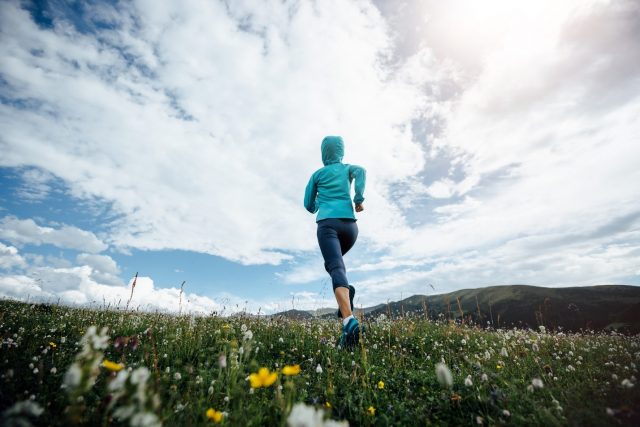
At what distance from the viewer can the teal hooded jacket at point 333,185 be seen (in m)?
6.21

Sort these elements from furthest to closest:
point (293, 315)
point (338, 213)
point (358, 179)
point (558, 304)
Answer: point (558, 304)
point (293, 315)
point (358, 179)
point (338, 213)

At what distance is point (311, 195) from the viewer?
6.86 meters

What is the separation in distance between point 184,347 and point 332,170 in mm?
4158

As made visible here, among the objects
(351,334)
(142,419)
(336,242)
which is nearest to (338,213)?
(336,242)

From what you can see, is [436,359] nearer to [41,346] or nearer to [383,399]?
[383,399]

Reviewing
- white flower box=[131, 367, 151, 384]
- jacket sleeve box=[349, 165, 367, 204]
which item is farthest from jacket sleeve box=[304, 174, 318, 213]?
white flower box=[131, 367, 151, 384]

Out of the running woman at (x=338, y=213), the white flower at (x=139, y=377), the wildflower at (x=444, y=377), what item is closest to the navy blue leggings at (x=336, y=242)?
the running woman at (x=338, y=213)

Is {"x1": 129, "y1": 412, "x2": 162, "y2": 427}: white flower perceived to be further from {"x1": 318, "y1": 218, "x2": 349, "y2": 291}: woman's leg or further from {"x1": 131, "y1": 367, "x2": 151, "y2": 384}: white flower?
{"x1": 318, "y1": 218, "x2": 349, "y2": 291}: woman's leg

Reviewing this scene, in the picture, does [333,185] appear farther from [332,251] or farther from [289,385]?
[289,385]

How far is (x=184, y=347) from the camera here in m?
4.56

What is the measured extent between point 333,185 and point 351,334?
2.85m

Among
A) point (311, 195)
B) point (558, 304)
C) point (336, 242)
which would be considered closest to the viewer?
point (336, 242)

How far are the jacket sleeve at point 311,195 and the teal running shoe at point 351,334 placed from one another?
2.60m

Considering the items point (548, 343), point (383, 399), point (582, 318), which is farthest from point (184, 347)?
point (582, 318)
